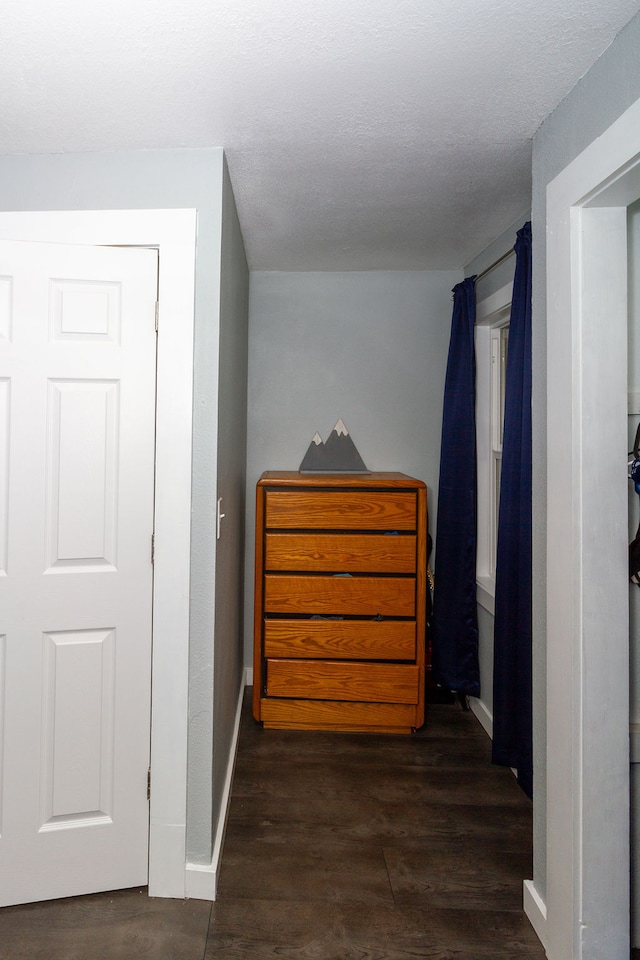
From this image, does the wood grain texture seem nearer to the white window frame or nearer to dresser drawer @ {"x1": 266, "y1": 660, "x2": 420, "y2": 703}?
dresser drawer @ {"x1": 266, "y1": 660, "x2": 420, "y2": 703}

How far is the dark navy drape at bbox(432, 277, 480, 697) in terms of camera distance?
9.24 feet

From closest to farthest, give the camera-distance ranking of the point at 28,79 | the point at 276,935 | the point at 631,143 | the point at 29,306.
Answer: the point at 631,143 < the point at 28,79 < the point at 276,935 < the point at 29,306

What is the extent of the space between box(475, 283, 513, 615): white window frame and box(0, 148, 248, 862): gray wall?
5.31ft

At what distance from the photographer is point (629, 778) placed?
145 centimetres

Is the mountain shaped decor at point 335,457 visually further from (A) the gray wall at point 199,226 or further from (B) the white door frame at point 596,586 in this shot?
(B) the white door frame at point 596,586

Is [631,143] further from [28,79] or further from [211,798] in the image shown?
[211,798]

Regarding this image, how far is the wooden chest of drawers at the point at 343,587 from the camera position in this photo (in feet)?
8.66

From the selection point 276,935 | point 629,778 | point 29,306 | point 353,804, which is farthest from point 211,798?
point 29,306

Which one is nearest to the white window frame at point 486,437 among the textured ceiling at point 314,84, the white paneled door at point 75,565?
the textured ceiling at point 314,84

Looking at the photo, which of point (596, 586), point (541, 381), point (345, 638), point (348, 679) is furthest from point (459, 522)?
point (596, 586)

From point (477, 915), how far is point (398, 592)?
128 centimetres

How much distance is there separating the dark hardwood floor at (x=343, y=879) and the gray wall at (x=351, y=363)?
139 centimetres

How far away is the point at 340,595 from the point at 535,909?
4.53 feet

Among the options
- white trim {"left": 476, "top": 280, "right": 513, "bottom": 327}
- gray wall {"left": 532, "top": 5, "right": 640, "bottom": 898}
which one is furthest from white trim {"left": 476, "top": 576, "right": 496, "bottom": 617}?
white trim {"left": 476, "top": 280, "right": 513, "bottom": 327}
